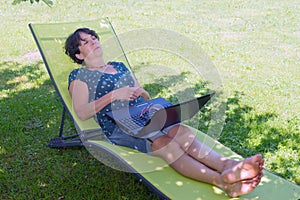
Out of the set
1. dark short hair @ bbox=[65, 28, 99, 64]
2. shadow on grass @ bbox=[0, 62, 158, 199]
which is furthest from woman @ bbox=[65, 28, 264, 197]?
shadow on grass @ bbox=[0, 62, 158, 199]

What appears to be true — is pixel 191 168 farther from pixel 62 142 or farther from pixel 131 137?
pixel 62 142

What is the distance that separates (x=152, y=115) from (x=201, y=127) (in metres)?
1.26

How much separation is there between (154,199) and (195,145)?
1.80 feet

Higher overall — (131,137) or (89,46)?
(89,46)

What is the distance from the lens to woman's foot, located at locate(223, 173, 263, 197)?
7.97ft

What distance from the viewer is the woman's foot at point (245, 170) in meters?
2.41

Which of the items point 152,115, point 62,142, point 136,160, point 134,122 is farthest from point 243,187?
point 62,142

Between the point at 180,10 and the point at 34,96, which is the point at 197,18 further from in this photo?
the point at 34,96

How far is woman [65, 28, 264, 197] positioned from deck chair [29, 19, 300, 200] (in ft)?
0.21

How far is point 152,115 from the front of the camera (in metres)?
2.87

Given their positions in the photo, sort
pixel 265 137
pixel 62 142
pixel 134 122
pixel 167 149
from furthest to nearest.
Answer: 1. pixel 265 137
2. pixel 62 142
3. pixel 134 122
4. pixel 167 149

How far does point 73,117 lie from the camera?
3104 mm

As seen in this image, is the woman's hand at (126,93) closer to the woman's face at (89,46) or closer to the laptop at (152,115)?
the laptop at (152,115)

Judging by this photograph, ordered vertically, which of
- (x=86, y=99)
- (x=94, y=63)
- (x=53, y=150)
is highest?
(x=94, y=63)
